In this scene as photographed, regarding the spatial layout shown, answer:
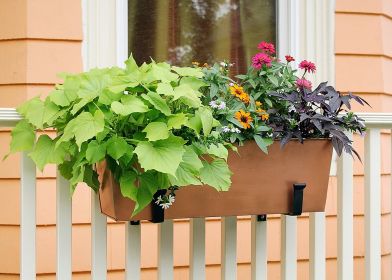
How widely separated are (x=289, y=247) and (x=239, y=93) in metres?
0.55

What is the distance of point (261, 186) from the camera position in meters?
1.89

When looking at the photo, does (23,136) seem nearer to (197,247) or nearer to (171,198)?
(171,198)

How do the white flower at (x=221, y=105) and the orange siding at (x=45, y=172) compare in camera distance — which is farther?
the orange siding at (x=45, y=172)

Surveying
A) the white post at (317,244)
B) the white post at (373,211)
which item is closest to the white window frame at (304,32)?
the white post at (373,211)

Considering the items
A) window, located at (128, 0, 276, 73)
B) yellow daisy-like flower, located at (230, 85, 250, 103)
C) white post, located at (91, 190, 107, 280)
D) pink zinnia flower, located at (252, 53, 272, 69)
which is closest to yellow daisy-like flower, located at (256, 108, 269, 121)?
yellow daisy-like flower, located at (230, 85, 250, 103)

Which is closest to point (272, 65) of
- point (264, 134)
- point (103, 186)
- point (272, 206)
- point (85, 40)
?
point (264, 134)

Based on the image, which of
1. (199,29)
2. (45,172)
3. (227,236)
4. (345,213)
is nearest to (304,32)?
(199,29)

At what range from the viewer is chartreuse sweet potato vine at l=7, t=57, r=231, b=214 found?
1630 millimetres

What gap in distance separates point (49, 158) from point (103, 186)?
0.51 ft

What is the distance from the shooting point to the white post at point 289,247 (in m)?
2.11

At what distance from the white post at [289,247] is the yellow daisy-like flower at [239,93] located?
0.44 meters

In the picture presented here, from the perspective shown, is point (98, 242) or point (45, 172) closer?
point (98, 242)

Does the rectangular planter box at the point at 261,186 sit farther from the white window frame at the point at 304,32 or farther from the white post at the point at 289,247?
the white window frame at the point at 304,32

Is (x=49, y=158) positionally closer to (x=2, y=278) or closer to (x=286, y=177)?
(x=286, y=177)
